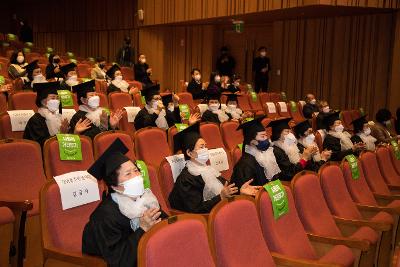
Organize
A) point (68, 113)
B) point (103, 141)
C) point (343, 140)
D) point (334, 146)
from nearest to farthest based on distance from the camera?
1. point (103, 141)
2. point (68, 113)
3. point (334, 146)
4. point (343, 140)

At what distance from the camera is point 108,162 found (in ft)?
8.46

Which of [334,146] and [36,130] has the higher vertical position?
[36,130]

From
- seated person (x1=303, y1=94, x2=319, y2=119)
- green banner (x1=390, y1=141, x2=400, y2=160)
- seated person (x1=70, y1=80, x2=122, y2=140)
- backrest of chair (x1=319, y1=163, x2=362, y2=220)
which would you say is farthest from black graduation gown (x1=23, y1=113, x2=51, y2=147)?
seated person (x1=303, y1=94, x2=319, y2=119)

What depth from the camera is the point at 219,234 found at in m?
2.46

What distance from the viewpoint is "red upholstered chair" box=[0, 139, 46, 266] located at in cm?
354

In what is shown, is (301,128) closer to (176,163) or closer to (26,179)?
(176,163)

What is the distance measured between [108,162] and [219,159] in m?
2.07

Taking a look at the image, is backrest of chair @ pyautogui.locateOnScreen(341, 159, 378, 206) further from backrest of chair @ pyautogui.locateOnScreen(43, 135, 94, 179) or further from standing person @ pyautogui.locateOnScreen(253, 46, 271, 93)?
standing person @ pyautogui.locateOnScreen(253, 46, 271, 93)

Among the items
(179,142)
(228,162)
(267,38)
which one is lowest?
(228,162)

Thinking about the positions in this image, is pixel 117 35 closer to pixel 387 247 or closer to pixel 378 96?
pixel 378 96

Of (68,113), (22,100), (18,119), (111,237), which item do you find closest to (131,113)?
(68,113)

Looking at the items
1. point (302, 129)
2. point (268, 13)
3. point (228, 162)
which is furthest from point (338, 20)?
point (228, 162)

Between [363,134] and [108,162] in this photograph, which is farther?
[363,134]

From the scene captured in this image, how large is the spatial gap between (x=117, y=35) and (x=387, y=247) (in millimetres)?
15648
